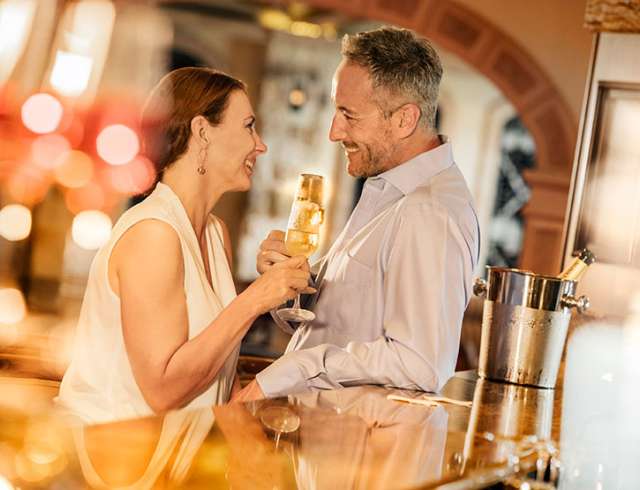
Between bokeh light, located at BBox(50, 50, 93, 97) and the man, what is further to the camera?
bokeh light, located at BBox(50, 50, 93, 97)

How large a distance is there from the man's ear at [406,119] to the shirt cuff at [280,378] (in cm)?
79

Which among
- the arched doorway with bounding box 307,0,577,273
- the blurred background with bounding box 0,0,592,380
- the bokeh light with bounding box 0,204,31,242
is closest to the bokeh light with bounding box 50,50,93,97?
the blurred background with bounding box 0,0,592,380

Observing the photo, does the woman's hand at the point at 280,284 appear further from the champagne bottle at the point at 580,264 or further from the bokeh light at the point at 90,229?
the bokeh light at the point at 90,229

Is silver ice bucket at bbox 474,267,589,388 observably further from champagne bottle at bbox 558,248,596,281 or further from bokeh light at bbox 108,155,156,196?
bokeh light at bbox 108,155,156,196

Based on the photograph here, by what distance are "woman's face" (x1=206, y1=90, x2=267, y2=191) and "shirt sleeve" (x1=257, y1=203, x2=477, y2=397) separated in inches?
21.6

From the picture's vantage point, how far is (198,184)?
2584mm

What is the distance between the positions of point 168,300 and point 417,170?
0.77 meters

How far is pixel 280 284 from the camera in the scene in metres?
2.34

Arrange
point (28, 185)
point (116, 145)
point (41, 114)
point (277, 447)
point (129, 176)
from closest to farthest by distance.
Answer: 1. point (277, 447)
2. point (41, 114)
3. point (28, 185)
4. point (116, 145)
5. point (129, 176)

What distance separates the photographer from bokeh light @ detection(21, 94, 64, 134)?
12.1 metres

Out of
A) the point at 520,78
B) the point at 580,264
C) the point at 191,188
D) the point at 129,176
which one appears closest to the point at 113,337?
the point at 191,188

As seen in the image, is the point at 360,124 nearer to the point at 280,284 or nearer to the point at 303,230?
the point at 303,230

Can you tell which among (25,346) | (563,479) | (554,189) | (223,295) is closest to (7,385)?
(25,346)

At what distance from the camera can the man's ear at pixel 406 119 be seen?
2.65 meters
